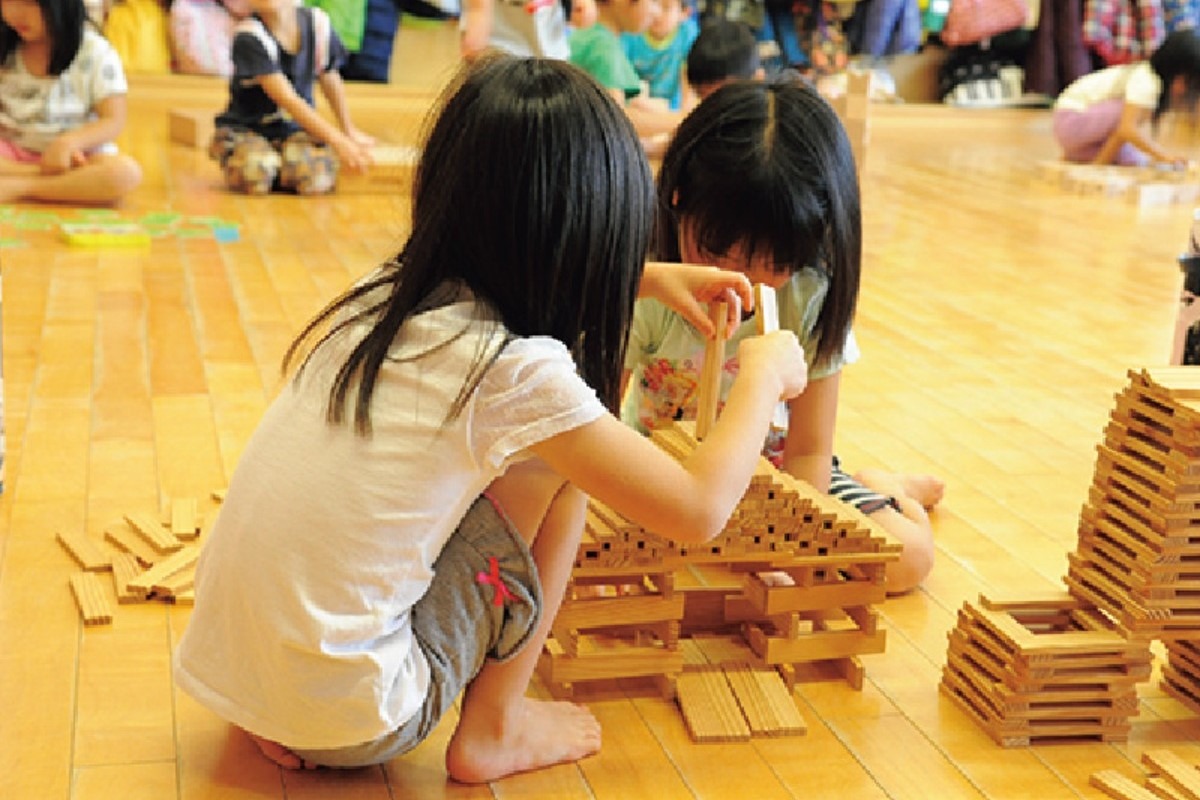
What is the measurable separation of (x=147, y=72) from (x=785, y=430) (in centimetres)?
426

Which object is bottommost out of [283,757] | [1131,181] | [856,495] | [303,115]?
[283,757]

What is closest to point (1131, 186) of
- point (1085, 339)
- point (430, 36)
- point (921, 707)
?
point (1085, 339)

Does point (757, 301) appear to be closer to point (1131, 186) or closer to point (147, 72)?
point (1131, 186)

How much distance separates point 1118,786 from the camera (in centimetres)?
129

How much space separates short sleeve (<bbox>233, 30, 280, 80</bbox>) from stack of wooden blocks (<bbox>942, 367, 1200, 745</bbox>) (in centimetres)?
295

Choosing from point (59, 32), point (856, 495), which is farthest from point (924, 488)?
point (59, 32)

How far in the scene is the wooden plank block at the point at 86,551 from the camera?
64.1 inches

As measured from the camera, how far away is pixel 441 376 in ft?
3.67

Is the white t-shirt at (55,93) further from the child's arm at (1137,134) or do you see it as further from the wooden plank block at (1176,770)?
the child's arm at (1137,134)

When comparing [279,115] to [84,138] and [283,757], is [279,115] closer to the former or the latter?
[84,138]

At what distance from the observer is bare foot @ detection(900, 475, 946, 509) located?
1917mm

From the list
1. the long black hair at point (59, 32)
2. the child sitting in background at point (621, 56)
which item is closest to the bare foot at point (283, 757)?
the long black hair at point (59, 32)

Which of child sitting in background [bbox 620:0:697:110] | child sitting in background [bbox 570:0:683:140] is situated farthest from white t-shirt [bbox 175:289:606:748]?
child sitting in background [bbox 620:0:697:110]

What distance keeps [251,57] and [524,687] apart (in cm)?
297
